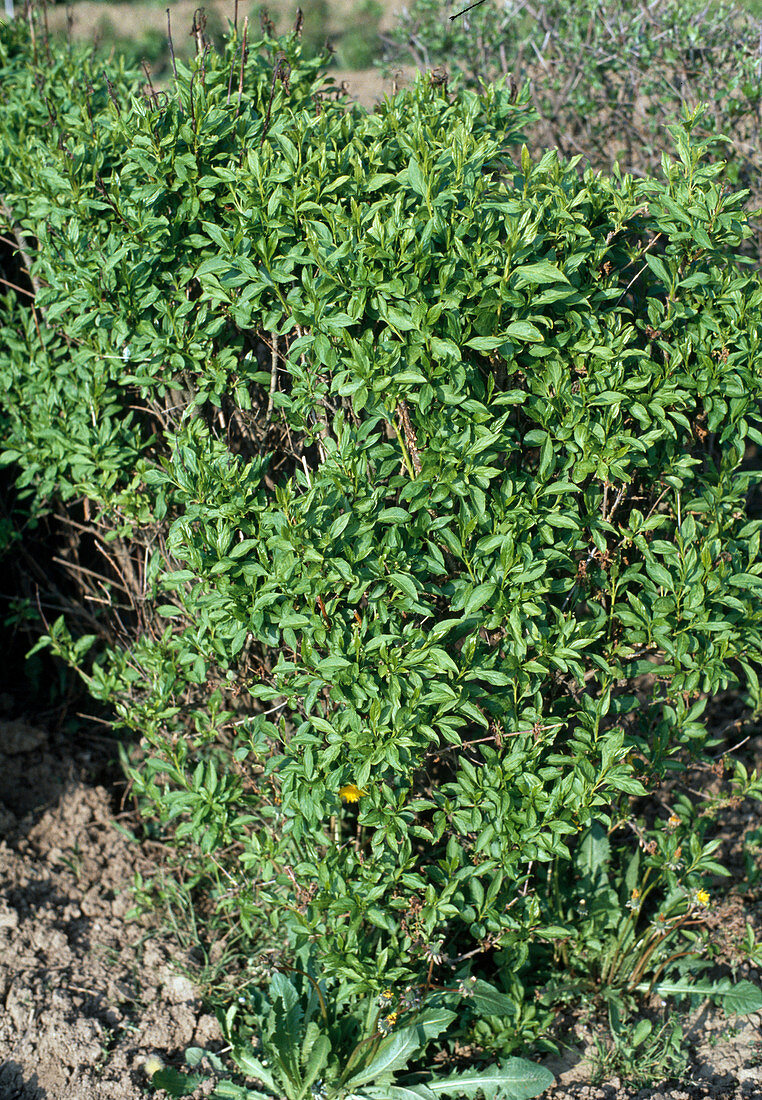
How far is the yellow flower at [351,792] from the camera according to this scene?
2.35 m

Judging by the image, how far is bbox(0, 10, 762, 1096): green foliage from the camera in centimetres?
218

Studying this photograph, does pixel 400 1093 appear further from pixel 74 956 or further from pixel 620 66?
pixel 620 66

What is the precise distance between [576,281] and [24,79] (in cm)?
254

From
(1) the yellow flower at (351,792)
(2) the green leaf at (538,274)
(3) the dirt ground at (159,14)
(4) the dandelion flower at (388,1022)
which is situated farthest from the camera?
(3) the dirt ground at (159,14)

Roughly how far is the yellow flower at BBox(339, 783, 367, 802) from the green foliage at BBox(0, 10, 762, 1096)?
69 millimetres

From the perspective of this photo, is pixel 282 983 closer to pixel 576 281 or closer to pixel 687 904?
pixel 687 904

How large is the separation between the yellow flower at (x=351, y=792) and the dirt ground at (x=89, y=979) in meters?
1.07

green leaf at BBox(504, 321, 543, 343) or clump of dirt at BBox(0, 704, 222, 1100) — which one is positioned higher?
green leaf at BBox(504, 321, 543, 343)

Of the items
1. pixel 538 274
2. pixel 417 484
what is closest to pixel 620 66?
pixel 538 274

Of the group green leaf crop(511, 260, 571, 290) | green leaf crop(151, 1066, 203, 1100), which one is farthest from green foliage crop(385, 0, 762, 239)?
green leaf crop(151, 1066, 203, 1100)

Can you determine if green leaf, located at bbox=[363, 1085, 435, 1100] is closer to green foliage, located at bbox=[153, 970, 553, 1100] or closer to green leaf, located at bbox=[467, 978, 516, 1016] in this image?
green foliage, located at bbox=[153, 970, 553, 1100]

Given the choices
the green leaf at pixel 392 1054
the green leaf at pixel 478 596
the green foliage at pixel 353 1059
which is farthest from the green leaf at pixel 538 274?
the green leaf at pixel 392 1054

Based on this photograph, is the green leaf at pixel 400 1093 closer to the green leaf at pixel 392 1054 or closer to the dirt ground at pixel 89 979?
the green leaf at pixel 392 1054

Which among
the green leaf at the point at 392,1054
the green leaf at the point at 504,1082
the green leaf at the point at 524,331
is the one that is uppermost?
the green leaf at the point at 524,331
